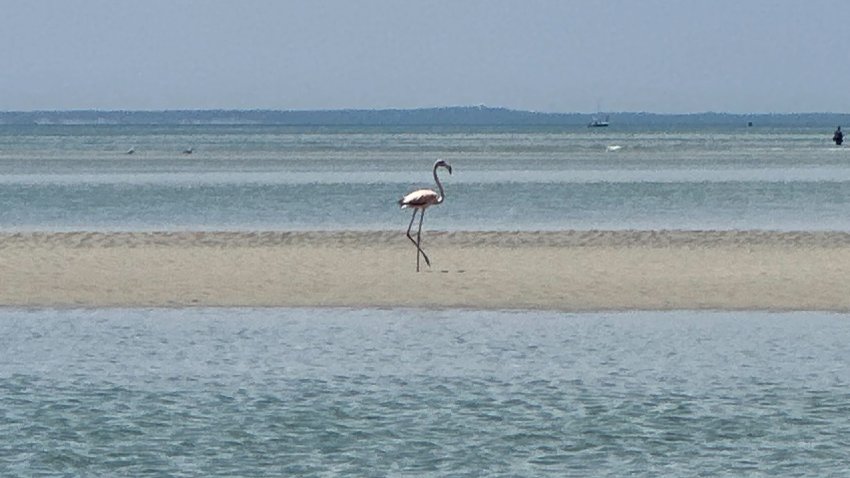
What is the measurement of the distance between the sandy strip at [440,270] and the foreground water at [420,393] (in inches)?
34.4

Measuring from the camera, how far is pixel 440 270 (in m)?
21.8

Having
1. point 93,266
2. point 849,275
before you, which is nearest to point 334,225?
point 93,266

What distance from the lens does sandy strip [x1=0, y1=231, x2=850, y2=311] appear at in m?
19.4

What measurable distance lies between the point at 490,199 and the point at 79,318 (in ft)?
73.6

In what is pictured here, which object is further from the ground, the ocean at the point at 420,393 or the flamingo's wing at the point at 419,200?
the flamingo's wing at the point at 419,200

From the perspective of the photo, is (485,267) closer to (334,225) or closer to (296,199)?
(334,225)

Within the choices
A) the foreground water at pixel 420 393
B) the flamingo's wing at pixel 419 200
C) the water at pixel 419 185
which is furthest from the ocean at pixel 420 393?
the water at pixel 419 185

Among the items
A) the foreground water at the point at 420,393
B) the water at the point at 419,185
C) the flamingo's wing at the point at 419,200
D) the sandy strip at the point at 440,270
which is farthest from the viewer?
the water at the point at 419,185

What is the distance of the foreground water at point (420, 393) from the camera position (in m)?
11.3

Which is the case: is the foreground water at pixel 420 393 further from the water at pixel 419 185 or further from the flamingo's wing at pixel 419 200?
the water at pixel 419 185

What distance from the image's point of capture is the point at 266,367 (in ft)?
49.4

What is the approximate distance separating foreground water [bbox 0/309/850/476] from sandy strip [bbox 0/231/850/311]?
875 mm

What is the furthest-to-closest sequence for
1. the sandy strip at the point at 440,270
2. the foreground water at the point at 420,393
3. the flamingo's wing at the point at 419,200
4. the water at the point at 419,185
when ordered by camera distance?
the water at the point at 419,185, the flamingo's wing at the point at 419,200, the sandy strip at the point at 440,270, the foreground water at the point at 420,393

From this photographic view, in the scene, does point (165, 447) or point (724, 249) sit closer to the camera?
point (165, 447)
